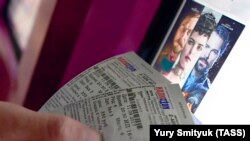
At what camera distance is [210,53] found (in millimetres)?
528

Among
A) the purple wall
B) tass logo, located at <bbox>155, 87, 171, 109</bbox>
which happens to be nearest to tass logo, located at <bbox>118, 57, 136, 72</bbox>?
tass logo, located at <bbox>155, 87, 171, 109</bbox>

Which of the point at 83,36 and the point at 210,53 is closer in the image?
the point at 210,53

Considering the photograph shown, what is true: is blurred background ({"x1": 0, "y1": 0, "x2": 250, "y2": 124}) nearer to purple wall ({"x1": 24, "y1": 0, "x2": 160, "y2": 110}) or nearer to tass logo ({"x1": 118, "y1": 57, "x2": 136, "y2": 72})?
purple wall ({"x1": 24, "y1": 0, "x2": 160, "y2": 110})

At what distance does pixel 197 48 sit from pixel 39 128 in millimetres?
281

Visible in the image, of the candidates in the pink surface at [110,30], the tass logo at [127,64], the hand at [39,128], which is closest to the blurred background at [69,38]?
the pink surface at [110,30]

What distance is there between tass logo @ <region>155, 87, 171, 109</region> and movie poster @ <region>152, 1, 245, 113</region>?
0.13 meters

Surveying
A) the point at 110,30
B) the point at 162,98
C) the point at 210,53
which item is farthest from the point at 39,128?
the point at 110,30

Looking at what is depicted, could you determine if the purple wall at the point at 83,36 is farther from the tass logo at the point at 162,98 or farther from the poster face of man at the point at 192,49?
the tass logo at the point at 162,98

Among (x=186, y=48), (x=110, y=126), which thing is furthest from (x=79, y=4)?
(x=110, y=126)

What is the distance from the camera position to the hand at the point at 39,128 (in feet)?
1.17

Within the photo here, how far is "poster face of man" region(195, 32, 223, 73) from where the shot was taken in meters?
0.52

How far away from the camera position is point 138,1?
0.77 meters

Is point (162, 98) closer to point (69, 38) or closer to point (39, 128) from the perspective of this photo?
point (39, 128)

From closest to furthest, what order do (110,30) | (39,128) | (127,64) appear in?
(39,128) → (127,64) → (110,30)
